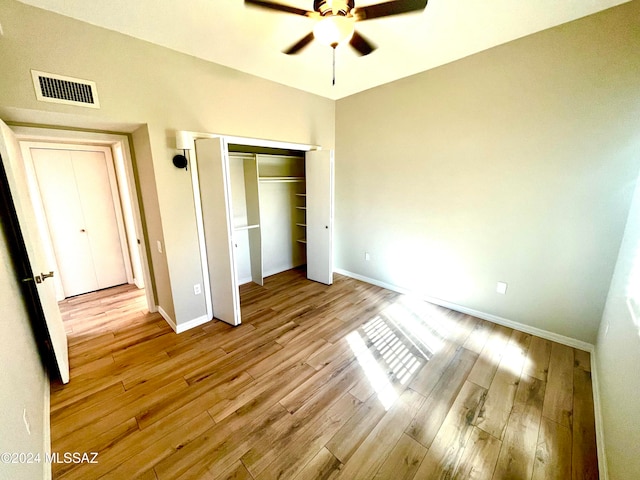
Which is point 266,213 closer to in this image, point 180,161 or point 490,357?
point 180,161

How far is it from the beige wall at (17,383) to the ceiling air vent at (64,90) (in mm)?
1016

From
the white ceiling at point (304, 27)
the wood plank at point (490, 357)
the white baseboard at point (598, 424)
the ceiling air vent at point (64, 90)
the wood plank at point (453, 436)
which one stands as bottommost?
the wood plank at point (453, 436)

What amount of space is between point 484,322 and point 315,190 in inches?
109

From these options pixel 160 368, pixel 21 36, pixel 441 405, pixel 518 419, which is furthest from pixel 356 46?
pixel 160 368

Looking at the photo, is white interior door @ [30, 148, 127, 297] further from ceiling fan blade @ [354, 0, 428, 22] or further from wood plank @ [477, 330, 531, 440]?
wood plank @ [477, 330, 531, 440]

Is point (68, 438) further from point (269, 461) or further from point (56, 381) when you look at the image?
point (269, 461)

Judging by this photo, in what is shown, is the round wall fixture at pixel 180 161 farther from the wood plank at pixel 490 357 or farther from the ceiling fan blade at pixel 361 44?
the wood plank at pixel 490 357

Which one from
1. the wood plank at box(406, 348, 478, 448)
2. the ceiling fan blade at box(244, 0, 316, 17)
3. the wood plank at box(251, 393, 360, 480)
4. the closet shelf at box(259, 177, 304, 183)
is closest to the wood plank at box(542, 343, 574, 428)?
the wood plank at box(406, 348, 478, 448)

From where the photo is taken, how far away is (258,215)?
3.66 meters

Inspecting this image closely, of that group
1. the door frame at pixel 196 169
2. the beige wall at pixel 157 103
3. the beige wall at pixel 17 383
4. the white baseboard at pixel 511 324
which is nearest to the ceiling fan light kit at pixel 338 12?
the door frame at pixel 196 169

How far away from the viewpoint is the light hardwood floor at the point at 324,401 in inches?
57.9

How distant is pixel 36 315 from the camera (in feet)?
6.91

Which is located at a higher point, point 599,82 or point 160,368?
point 599,82

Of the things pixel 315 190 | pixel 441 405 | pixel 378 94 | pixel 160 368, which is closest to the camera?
pixel 441 405
